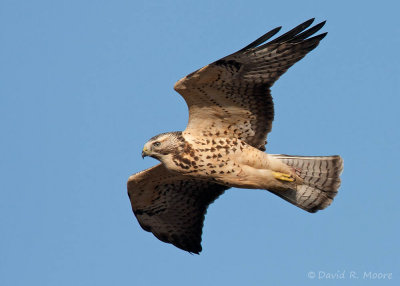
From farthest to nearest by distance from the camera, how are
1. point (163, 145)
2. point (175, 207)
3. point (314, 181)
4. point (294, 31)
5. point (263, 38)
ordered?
point (175, 207)
point (314, 181)
point (163, 145)
point (294, 31)
point (263, 38)

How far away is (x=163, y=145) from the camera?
11.4 metres

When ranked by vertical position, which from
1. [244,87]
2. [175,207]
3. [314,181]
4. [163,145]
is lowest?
[175,207]

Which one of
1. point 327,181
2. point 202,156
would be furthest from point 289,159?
point 202,156

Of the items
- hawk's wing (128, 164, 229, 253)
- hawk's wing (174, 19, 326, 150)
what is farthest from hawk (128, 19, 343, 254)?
hawk's wing (128, 164, 229, 253)

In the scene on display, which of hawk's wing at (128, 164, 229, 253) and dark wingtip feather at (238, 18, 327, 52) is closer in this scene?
dark wingtip feather at (238, 18, 327, 52)

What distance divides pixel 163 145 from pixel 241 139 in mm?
1230

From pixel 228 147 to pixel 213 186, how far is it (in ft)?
4.89

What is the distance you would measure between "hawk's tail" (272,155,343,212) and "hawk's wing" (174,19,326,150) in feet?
2.19

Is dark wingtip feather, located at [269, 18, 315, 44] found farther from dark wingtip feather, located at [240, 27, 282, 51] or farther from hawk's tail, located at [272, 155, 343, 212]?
hawk's tail, located at [272, 155, 343, 212]

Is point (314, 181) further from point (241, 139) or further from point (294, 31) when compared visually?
point (294, 31)

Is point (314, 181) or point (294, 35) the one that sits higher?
point (294, 35)

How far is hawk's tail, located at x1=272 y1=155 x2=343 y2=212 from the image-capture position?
39.5ft

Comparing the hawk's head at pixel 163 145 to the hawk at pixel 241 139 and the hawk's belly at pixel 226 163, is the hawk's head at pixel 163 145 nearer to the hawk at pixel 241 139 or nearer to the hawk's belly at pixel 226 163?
the hawk at pixel 241 139

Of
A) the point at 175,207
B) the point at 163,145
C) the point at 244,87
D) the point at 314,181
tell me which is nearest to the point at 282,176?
the point at 314,181
